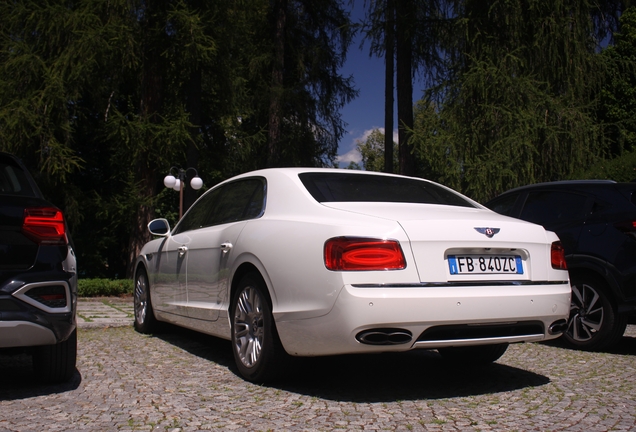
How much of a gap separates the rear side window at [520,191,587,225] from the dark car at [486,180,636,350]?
0.04 ft

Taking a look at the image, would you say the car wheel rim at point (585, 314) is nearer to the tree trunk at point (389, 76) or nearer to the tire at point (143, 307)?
the tire at point (143, 307)

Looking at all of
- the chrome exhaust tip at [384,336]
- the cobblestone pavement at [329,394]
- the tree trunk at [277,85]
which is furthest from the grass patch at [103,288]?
the chrome exhaust tip at [384,336]

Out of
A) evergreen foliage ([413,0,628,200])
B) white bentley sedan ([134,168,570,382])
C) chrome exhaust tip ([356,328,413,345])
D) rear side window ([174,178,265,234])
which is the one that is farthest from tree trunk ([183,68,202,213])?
chrome exhaust tip ([356,328,413,345])

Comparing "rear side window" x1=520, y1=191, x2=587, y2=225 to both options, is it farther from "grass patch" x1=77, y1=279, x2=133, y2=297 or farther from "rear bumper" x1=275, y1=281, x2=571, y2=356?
"grass patch" x1=77, y1=279, x2=133, y2=297

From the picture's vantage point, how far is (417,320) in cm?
426

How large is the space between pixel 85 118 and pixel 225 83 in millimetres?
4149

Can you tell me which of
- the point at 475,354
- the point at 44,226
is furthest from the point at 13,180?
the point at 475,354

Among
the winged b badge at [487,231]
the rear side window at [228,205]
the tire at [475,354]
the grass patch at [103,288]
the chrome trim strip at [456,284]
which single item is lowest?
the grass patch at [103,288]

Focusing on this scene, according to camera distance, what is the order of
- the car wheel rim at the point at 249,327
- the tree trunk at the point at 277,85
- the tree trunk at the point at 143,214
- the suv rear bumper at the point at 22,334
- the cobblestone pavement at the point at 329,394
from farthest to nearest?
the tree trunk at the point at 277,85 → the tree trunk at the point at 143,214 → the car wheel rim at the point at 249,327 → the suv rear bumper at the point at 22,334 → the cobblestone pavement at the point at 329,394

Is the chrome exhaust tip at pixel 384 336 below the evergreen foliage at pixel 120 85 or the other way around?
below

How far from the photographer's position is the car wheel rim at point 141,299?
25.9 ft

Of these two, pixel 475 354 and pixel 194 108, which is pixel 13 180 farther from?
pixel 194 108

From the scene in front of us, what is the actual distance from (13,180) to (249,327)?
1.89 metres

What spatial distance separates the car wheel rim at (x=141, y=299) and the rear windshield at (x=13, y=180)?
3.03 meters
